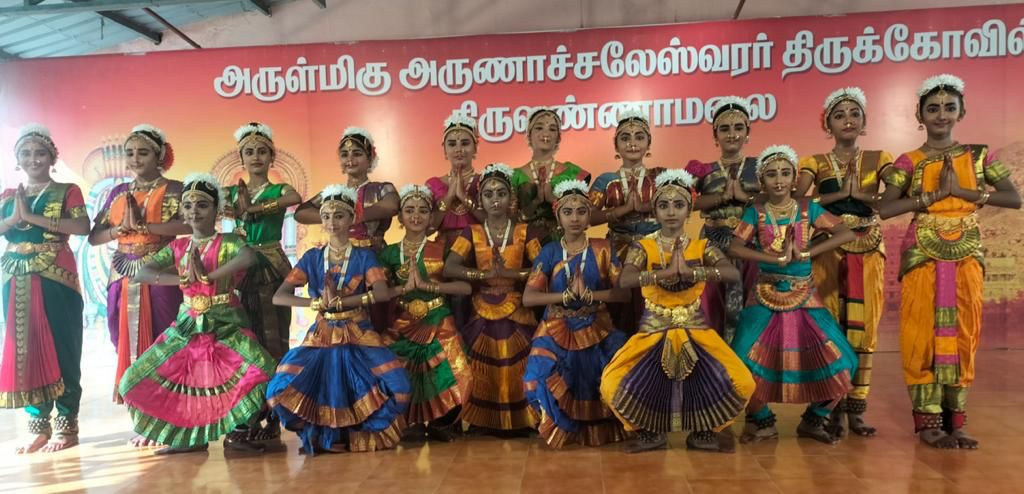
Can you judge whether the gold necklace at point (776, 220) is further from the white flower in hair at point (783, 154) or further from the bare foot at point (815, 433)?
the bare foot at point (815, 433)

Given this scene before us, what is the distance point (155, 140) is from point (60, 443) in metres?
1.89

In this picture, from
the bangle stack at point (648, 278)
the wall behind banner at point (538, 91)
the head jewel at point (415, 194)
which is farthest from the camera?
the wall behind banner at point (538, 91)

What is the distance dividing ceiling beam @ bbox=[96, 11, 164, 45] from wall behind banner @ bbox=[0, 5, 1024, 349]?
0.32m

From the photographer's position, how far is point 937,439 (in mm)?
3535

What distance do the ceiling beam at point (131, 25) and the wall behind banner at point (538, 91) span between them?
323 mm

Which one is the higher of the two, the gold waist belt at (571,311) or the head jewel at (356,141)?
the head jewel at (356,141)

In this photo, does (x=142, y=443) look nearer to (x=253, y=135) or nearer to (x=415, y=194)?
(x=253, y=135)

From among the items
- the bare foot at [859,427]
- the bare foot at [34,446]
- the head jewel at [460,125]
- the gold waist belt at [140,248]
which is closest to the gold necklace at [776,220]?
the bare foot at [859,427]

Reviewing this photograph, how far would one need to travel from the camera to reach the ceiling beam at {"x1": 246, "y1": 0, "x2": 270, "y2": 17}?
22.9 ft

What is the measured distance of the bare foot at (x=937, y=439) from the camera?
3.51 meters

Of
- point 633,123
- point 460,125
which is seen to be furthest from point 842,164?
point 460,125

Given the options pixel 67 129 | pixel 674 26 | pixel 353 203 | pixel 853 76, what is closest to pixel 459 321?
pixel 353 203

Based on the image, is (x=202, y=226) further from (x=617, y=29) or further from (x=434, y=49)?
(x=617, y=29)

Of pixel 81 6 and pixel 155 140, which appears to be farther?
pixel 81 6
